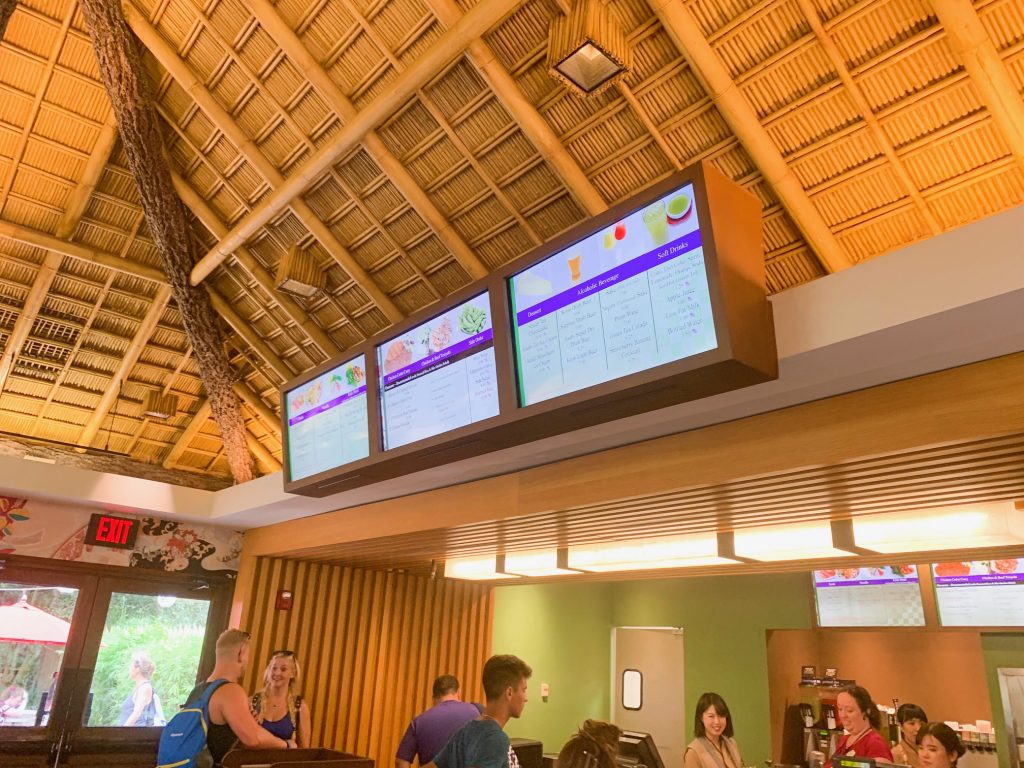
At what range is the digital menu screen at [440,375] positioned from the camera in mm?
3502

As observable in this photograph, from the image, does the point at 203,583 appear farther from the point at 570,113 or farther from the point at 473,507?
the point at 570,113

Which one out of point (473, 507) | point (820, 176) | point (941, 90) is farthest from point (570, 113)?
point (473, 507)

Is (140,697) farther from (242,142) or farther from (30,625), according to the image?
(242,142)

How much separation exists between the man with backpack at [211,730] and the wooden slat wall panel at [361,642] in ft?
11.8

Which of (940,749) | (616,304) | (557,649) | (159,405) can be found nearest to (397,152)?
(616,304)

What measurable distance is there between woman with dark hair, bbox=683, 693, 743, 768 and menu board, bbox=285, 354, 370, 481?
2.47m

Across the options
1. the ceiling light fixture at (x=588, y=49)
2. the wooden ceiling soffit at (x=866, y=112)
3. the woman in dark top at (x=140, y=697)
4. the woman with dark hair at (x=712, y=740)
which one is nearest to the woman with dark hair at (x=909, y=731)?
the woman with dark hair at (x=712, y=740)

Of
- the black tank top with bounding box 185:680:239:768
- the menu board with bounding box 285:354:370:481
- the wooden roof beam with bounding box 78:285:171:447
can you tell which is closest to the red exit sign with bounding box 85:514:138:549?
the wooden roof beam with bounding box 78:285:171:447

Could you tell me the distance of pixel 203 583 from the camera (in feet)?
23.5

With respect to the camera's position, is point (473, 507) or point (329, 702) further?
point (329, 702)

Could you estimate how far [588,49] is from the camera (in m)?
3.49

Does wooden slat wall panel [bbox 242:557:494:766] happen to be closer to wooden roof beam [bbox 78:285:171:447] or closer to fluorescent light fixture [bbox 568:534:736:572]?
wooden roof beam [bbox 78:285:171:447]

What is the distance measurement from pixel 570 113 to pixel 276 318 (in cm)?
339

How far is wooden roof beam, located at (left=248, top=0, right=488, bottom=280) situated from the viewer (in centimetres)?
480
